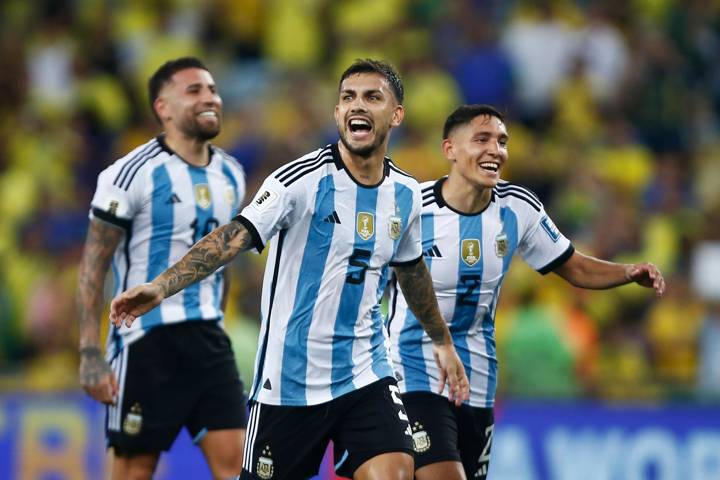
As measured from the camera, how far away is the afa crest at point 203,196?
26.0ft

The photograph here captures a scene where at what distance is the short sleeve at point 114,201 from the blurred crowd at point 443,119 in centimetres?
345

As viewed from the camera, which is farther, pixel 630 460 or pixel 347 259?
pixel 630 460

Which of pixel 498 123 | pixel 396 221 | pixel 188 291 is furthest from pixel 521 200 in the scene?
pixel 188 291

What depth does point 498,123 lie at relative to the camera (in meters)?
7.63

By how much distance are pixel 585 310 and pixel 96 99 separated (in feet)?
19.7

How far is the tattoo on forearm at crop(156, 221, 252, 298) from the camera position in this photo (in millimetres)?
6070

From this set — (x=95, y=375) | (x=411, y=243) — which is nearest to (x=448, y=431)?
(x=411, y=243)

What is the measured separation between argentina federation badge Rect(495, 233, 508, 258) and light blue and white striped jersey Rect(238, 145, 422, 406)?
1.13 m

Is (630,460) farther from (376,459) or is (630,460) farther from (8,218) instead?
(8,218)

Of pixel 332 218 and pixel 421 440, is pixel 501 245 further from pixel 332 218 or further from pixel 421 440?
pixel 332 218

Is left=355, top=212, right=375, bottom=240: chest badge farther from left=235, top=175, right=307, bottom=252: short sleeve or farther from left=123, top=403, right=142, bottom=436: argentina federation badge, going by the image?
left=123, top=403, right=142, bottom=436: argentina federation badge

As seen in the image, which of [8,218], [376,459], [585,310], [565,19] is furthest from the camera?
[565,19]

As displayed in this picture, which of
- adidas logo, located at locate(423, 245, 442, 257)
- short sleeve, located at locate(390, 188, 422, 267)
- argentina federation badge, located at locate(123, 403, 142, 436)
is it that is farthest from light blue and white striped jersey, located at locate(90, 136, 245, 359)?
short sleeve, located at locate(390, 188, 422, 267)

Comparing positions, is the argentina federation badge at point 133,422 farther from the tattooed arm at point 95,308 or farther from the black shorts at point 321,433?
the black shorts at point 321,433
